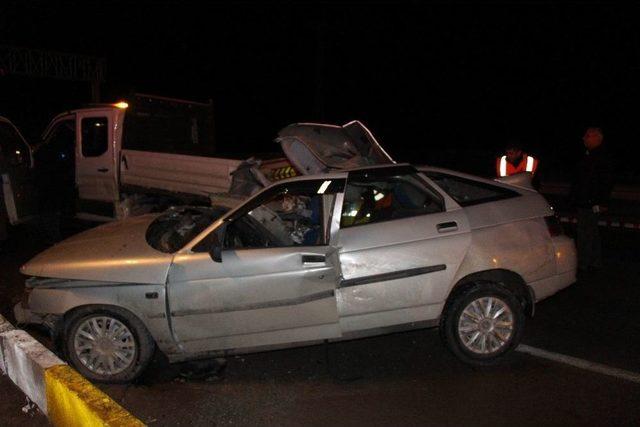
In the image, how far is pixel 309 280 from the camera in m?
4.44

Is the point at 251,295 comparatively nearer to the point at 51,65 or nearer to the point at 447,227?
the point at 447,227

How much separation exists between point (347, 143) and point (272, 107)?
31.5m

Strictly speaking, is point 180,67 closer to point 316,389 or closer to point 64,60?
point 64,60

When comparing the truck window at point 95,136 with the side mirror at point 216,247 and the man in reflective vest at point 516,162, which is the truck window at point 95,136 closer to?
the side mirror at point 216,247

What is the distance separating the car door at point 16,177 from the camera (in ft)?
28.1

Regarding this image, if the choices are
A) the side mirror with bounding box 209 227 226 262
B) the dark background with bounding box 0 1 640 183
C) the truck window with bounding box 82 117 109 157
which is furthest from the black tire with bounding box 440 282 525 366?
the dark background with bounding box 0 1 640 183

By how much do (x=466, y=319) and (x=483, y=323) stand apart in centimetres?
13

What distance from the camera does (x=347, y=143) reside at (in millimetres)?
6109

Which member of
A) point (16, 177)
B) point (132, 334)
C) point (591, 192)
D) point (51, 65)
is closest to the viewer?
point (132, 334)

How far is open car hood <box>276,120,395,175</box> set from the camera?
5723 millimetres

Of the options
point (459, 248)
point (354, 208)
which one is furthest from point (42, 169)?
point (459, 248)

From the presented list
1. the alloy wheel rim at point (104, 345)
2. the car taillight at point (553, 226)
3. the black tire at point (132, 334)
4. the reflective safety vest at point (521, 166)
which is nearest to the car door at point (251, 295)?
the black tire at point (132, 334)

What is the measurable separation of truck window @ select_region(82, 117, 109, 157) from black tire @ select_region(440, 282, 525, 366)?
6.15 metres

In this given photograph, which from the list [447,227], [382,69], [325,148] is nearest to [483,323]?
[447,227]
